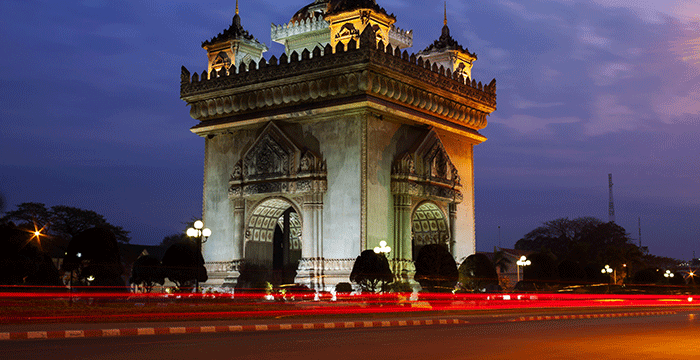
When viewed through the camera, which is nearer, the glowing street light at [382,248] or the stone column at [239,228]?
the glowing street light at [382,248]

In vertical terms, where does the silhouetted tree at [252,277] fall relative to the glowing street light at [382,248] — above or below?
below

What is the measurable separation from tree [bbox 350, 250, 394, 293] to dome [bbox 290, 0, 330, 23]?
510 inches

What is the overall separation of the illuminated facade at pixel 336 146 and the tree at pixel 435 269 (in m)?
1.71

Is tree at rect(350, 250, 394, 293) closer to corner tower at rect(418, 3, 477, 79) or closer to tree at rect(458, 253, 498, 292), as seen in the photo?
tree at rect(458, 253, 498, 292)

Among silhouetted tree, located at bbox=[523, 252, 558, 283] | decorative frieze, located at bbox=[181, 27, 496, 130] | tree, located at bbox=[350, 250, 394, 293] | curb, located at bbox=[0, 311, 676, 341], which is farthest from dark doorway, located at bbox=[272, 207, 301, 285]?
curb, located at bbox=[0, 311, 676, 341]

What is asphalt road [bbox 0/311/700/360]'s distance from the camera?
9.58 m

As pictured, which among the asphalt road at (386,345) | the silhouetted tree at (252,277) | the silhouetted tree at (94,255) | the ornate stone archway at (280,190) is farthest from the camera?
the silhouetted tree at (252,277)

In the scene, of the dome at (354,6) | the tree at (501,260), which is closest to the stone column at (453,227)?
the dome at (354,6)

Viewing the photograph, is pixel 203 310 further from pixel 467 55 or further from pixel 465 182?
pixel 467 55

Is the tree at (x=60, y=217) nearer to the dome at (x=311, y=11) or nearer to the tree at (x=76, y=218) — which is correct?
the tree at (x=76, y=218)

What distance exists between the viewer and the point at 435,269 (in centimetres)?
2377

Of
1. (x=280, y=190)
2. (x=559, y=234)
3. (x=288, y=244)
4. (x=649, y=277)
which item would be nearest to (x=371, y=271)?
(x=280, y=190)

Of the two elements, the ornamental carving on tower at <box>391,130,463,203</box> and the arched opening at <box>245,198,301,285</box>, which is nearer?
the ornamental carving on tower at <box>391,130,463,203</box>

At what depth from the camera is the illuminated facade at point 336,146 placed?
985 inches
